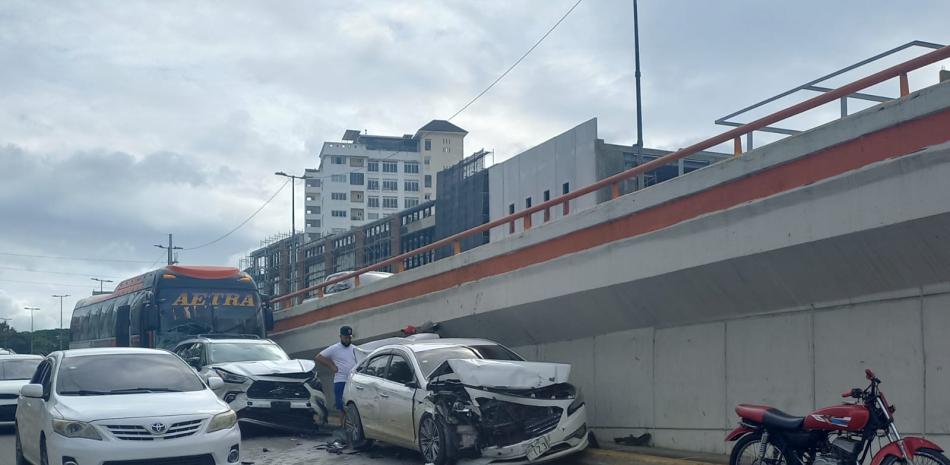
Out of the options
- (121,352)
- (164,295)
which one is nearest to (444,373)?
(121,352)

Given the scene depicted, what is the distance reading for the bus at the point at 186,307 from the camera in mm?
20984

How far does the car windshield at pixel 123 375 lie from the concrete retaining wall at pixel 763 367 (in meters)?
5.58

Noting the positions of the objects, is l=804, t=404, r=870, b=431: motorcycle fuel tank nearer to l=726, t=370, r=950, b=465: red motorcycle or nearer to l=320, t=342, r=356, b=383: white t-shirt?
l=726, t=370, r=950, b=465: red motorcycle

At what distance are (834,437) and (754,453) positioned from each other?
2.40ft

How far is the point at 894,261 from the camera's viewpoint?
9.35 m

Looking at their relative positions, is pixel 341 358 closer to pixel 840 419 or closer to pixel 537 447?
pixel 537 447

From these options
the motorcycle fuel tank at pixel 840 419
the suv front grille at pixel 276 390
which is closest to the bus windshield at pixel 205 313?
the suv front grille at pixel 276 390

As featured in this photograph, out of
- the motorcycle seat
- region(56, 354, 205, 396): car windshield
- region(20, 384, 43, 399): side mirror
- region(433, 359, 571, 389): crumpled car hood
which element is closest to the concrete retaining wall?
the motorcycle seat

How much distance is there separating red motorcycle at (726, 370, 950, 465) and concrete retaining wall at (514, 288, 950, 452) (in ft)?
3.68

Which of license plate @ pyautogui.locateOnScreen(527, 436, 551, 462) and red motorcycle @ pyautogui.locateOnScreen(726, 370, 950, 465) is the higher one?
red motorcycle @ pyautogui.locateOnScreen(726, 370, 950, 465)

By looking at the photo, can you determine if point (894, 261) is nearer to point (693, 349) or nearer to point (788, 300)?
point (788, 300)

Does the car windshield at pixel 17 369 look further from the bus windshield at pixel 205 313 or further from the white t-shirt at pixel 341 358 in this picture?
the white t-shirt at pixel 341 358

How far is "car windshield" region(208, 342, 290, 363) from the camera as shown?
17141 mm

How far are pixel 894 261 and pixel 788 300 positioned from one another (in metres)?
1.50
